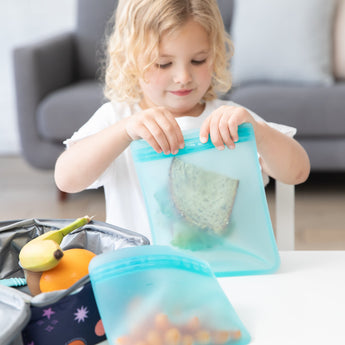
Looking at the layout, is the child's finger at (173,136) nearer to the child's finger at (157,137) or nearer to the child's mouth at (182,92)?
the child's finger at (157,137)

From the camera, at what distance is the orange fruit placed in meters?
0.59

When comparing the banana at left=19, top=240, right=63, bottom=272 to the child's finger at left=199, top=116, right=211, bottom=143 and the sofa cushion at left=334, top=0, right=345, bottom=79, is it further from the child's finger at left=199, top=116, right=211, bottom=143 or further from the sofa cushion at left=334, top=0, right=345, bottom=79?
the sofa cushion at left=334, top=0, right=345, bottom=79

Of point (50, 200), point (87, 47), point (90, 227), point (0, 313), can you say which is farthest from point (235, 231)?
point (87, 47)

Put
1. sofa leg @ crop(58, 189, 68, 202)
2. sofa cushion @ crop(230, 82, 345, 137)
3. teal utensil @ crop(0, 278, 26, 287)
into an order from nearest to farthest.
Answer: teal utensil @ crop(0, 278, 26, 287) < sofa cushion @ crop(230, 82, 345, 137) < sofa leg @ crop(58, 189, 68, 202)

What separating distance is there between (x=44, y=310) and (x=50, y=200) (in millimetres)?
2087

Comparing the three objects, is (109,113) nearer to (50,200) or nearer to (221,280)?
(221,280)

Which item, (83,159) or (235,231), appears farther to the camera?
(83,159)

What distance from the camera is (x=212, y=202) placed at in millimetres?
693

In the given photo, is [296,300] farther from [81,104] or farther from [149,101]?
[81,104]

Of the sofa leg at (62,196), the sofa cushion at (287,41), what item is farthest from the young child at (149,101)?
the sofa leg at (62,196)

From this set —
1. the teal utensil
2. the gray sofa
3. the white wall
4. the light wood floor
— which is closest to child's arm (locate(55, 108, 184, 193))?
the teal utensil

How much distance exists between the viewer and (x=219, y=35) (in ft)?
3.45

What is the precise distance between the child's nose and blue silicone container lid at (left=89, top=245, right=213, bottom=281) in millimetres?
464

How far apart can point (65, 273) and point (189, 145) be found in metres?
0.21
